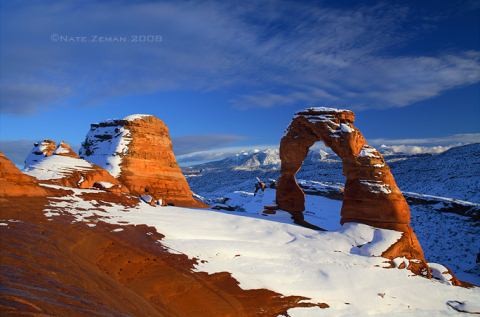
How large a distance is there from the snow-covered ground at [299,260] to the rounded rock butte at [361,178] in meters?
1.19

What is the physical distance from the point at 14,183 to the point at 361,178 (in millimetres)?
17049

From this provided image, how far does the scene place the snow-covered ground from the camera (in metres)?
12.1

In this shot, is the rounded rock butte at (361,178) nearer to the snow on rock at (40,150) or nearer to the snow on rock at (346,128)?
the snow on rock at (346,128)

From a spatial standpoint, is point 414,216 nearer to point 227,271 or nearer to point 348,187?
point 348,187

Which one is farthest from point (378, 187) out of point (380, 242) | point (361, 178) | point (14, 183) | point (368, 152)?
point (14, 183)

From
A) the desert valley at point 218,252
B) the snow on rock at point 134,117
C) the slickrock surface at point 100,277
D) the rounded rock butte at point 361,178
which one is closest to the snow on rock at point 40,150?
the desert valley at point 218,252

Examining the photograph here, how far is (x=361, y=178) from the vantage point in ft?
66.4

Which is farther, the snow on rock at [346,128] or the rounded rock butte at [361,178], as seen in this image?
the snow on rock at [346,128]

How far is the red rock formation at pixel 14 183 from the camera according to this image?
13.2m

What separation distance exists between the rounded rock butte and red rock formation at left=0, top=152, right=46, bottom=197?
15591 millimetres

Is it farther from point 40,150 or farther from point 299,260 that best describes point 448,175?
point 40,150

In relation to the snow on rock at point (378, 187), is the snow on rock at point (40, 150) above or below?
above

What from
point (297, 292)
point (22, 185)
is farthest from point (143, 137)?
point (297, 292)

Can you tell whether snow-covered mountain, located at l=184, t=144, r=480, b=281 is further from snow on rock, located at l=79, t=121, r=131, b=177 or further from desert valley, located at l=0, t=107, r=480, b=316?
snow on rock, located at l=79, t=121, r=131, b=177
